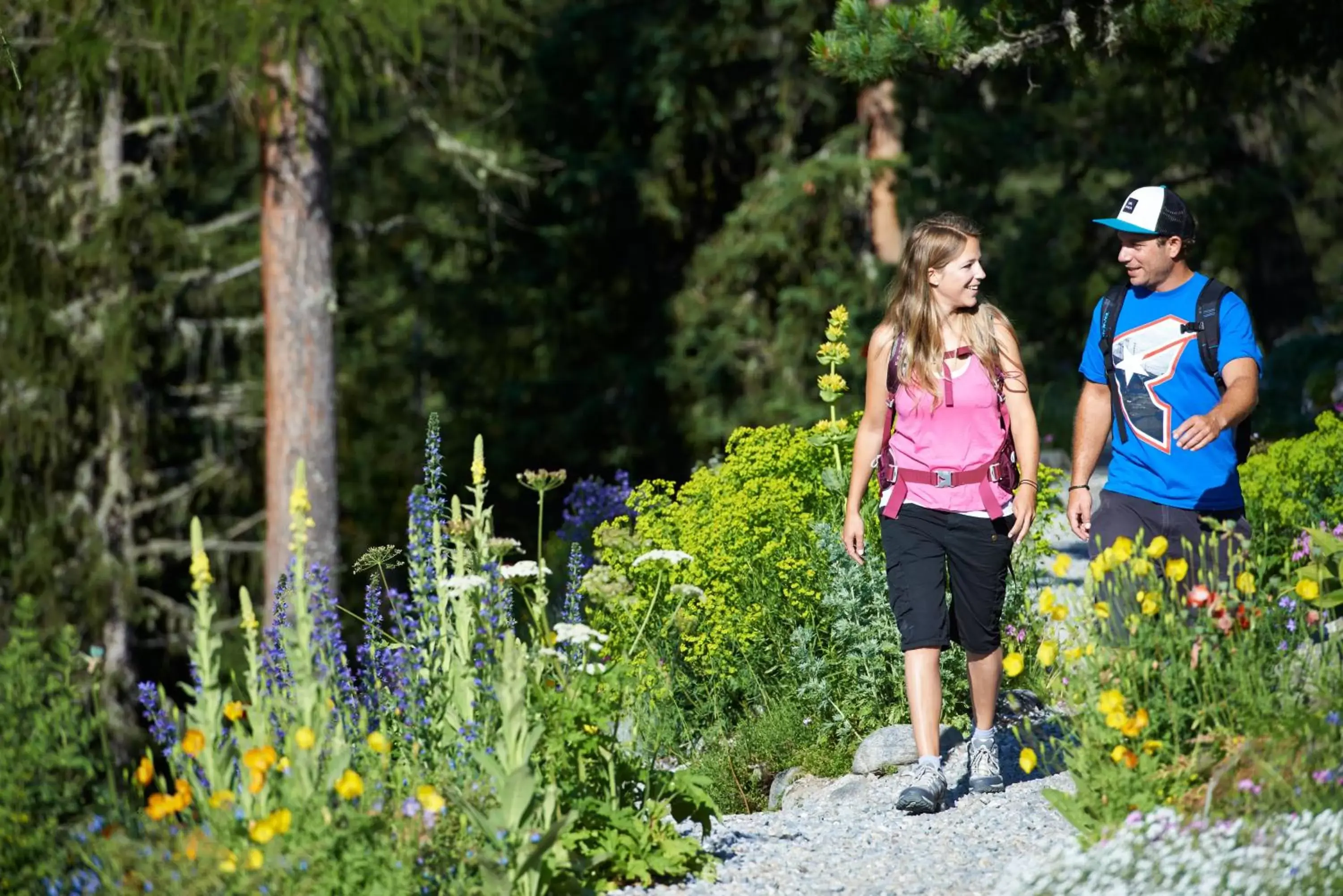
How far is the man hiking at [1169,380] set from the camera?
4.76m

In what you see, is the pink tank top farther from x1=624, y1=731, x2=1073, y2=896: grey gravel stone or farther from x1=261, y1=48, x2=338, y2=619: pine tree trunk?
x1=261, y1=48, x2=338, y2=619: pine tree trunk

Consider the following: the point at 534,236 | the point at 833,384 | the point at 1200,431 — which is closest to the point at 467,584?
the point at 1200,431

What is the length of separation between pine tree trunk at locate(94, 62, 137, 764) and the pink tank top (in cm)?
1128

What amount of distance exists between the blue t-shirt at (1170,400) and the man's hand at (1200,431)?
0.58 ft

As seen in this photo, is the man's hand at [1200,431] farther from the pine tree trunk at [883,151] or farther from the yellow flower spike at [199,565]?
the pine tree trunk at [883,151]

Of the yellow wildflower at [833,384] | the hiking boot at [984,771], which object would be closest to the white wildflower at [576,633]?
the hiking boot at [984,771]

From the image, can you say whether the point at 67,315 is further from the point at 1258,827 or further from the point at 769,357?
the point at 1258,827

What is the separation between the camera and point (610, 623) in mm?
6184

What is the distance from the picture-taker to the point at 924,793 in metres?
4.84

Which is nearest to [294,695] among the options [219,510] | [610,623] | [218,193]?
[610,623]

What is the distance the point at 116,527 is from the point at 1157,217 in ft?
41.5

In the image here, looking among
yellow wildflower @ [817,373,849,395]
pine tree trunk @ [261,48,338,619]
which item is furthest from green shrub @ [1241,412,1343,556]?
pine tree trunk @ [261,48,338,619]

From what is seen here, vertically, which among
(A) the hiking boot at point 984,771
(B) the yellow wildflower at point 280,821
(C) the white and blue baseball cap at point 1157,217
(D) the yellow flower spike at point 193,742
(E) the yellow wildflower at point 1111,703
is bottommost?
(A) the hiking boot at point 984,771

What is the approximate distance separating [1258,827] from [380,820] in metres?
1.93
